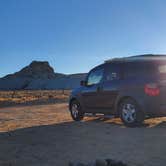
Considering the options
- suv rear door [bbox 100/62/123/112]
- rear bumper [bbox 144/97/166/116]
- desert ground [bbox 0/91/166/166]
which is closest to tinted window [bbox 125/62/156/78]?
suv rear door [bbox 100/62/123/112]

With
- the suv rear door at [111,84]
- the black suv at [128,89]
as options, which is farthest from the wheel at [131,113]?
the suv rear door at [111,84]

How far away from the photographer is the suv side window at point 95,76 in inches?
454

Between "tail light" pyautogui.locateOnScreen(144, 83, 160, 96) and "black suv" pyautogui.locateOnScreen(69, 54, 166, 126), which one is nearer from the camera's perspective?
"tail light" pyautogui.locateOnScreen(144, 83, 160, 96)

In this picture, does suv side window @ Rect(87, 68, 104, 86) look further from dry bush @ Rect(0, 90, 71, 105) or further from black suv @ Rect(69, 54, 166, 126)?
Answer: dry bush @ Rect(0, 90, 71, 105)

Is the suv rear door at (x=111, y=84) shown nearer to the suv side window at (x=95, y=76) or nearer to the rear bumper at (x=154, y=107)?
the suv side window at (x=95, y=76)

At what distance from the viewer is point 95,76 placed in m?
11.8

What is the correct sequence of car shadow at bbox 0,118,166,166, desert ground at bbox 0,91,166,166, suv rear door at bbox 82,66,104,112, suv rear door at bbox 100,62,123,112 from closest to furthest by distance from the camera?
desert ground at bbox 0,91,166,166
car shadow at bbox 0,118,166,166
suv rear door at bbox 100,62,123,112
suv rear door at bbox 82,66,104,112

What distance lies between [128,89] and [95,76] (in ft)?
6.37

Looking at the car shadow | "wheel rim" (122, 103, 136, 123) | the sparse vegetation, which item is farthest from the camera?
the sparse vegetation

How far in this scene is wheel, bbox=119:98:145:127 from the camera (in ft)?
32.4

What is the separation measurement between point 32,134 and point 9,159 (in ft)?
9.66

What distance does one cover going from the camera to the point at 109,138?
8.39 metres

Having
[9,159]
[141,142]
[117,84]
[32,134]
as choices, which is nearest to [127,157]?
[141,142]

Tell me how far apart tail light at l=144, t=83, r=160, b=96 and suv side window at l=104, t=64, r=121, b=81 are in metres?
1.37
